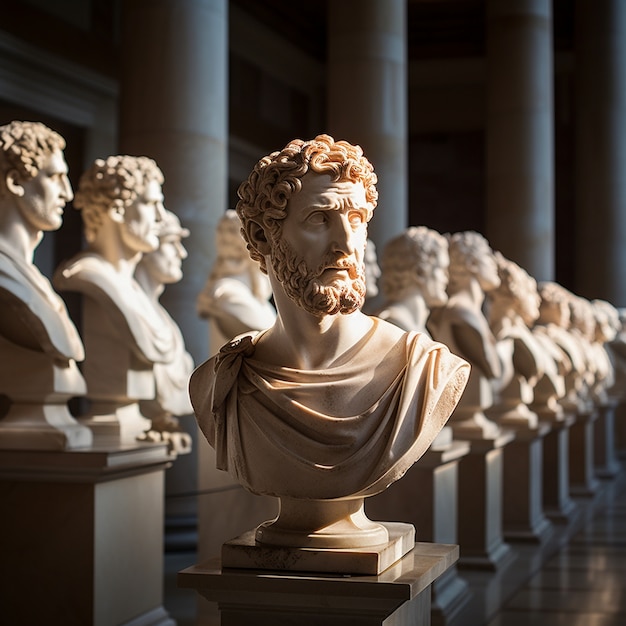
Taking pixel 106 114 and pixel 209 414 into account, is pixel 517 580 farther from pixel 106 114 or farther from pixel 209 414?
pixel 106 114

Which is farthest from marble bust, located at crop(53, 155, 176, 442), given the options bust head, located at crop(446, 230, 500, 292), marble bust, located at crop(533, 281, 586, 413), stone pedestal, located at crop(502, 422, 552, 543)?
marble bust, located at crop(533, 281, 586, 413)

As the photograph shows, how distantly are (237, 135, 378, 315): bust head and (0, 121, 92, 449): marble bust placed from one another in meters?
1.85

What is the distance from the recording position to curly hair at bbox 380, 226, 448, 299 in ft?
21.4

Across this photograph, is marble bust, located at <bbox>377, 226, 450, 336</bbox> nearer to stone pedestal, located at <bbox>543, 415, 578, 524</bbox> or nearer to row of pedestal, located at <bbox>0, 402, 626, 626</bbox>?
row of pedestal, located at <bbox>0, 402, 626, 626</bbox>

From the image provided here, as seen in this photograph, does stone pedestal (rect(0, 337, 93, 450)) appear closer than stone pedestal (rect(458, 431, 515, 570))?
Yes

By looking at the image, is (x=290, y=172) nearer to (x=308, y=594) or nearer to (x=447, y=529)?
(x=308, y=594)

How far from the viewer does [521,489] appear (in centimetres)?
992

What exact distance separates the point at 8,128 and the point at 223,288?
2.13m

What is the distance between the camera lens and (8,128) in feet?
17.0

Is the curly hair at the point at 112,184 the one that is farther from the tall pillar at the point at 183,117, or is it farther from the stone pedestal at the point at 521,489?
the stone pedestal at the point at 521,489

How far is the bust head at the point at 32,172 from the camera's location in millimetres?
5156

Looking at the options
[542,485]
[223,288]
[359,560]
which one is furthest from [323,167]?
[542,485]

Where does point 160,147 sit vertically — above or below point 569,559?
above

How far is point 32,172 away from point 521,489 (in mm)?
5921
